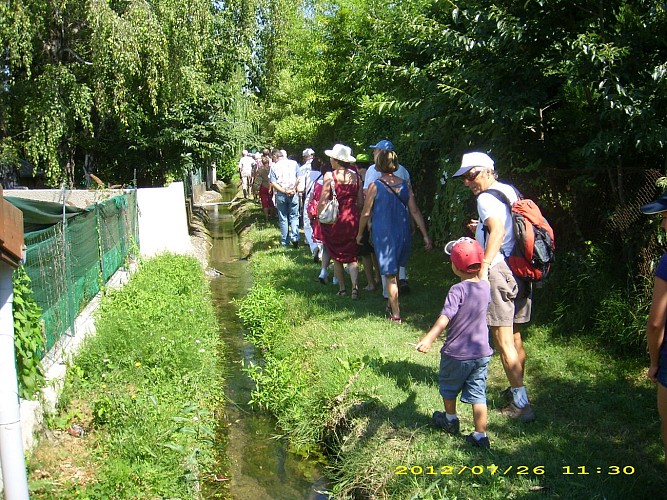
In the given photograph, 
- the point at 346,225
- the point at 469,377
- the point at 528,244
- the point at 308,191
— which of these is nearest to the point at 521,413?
the point at 469,377

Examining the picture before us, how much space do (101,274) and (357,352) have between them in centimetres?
378

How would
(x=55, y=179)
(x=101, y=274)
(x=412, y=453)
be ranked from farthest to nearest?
(x=55, y=179), (x=101, y=274), (x=412, y=453)

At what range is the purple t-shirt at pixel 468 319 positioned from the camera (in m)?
4.52

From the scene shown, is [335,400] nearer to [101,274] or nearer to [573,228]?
[573,228]

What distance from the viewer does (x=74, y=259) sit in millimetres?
6992

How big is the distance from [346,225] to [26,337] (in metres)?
4.58

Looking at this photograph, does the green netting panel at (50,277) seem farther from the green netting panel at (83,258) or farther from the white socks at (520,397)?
the white socks at (520,397)

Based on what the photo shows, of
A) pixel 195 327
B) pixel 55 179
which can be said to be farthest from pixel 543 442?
pixel 55 179

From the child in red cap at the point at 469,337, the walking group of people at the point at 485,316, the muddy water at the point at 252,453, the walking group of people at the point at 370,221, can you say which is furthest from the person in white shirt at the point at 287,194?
the child in red cap at the point at 469,337

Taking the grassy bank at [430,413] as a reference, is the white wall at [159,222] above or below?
above

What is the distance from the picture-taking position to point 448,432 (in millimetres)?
4707

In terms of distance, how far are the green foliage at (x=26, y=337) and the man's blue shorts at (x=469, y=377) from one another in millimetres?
2902

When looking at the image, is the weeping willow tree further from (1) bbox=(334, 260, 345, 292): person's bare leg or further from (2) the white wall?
(1) bbox=(334, 260, 345, 292): person's bare leg
